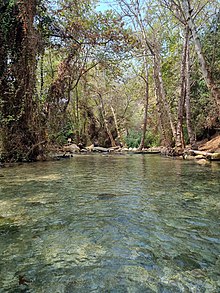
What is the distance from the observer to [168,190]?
306cm

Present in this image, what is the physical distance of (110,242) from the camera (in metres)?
1.54

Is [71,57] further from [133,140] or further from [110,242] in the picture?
[133,140]

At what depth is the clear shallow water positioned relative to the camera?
1125 mm

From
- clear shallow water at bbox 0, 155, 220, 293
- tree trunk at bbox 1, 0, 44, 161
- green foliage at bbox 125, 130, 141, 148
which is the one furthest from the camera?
green foliage at bbox 125, 130, 141, 148

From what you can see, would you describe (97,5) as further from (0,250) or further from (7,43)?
(0,250)

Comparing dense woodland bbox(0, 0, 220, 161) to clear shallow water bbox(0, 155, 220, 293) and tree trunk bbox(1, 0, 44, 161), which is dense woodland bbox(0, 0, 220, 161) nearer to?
tree trunk bbox(1, 0, 44, 161)

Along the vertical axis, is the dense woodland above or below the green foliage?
above

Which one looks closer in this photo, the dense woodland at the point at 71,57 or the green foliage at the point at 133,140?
the dense woodland at the point at 71,57

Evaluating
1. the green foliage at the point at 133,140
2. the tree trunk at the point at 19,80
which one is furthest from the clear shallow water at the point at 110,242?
the green foliage at the point at 133,140

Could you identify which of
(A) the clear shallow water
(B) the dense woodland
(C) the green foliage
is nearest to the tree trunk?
(B) the dense woodland

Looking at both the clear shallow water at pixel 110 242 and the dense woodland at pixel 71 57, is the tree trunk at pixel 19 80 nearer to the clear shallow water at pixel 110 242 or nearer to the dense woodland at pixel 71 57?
the dense woodland at pixel 71 57

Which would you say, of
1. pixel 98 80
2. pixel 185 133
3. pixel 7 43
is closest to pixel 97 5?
pixel 7 43

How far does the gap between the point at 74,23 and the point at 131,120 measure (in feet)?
57.0

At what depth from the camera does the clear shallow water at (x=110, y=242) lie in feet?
3.69
